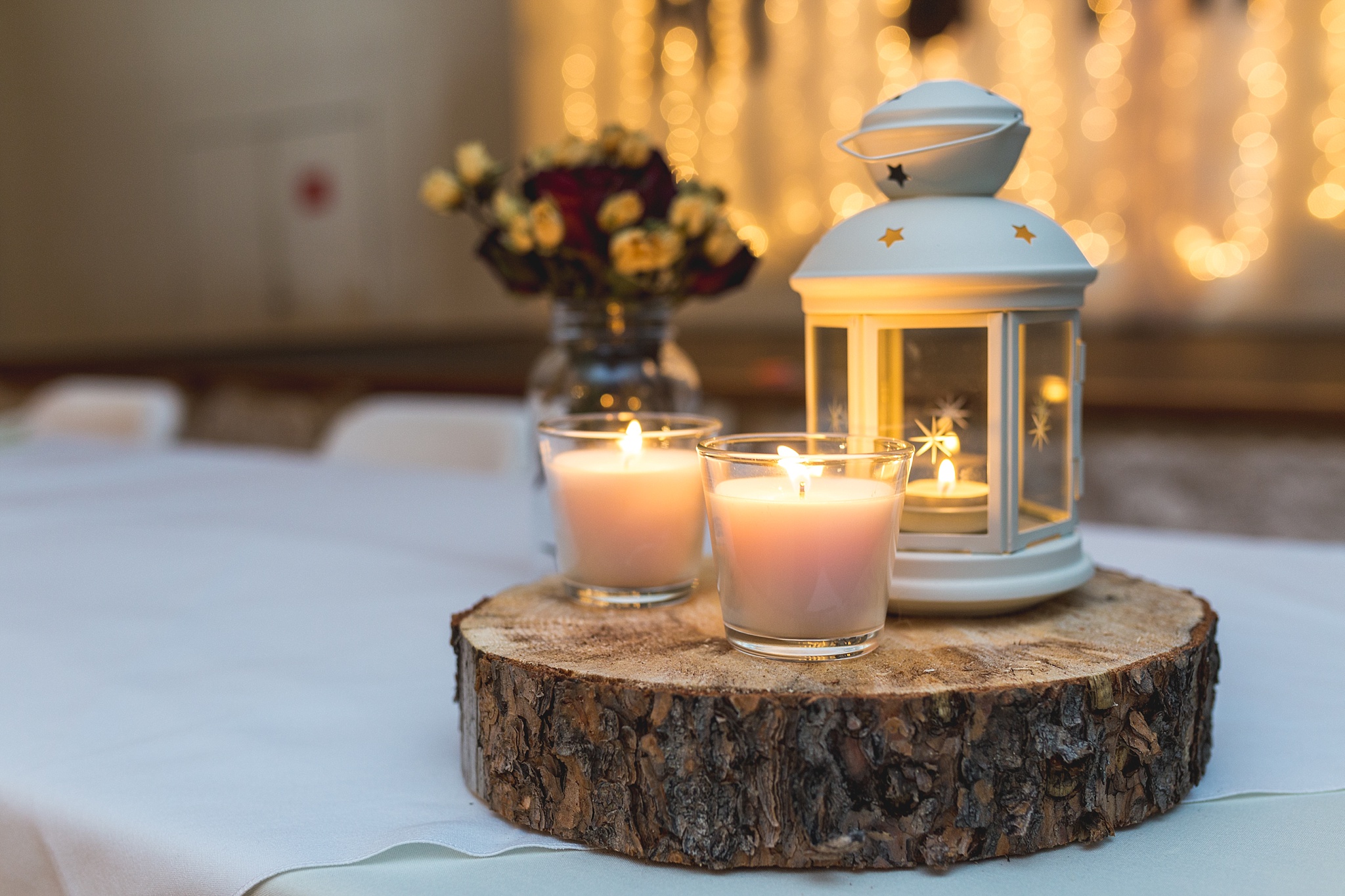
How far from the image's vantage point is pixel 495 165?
0.86m

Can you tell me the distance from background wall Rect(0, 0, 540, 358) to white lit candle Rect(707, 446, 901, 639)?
157 inches

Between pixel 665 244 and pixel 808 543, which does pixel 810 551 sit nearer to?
pixel 808 543

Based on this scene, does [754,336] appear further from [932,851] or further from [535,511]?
[932,851]

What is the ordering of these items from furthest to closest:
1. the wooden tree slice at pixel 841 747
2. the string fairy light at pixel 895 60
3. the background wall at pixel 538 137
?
the string fairy light at pixel 895 60 → the background wall at pixel 538 137 → the wooden tree slice at pixel 841 747

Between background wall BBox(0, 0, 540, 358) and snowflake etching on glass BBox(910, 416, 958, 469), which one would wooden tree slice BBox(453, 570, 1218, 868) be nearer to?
snowflake etching on glass BBox(910, 416, 958, 469)

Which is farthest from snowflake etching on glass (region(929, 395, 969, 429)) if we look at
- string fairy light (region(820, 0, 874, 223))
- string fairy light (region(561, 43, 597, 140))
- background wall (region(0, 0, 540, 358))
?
background wall (region(0, 0, 540, 358))

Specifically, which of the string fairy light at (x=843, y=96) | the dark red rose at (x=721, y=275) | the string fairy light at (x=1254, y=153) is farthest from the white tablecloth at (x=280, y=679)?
the string fairy light at (x=843, y=96)

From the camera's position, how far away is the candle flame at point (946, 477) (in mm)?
570

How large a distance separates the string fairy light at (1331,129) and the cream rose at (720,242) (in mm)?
Answer: 2686

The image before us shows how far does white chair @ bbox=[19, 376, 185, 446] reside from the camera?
2.04 m

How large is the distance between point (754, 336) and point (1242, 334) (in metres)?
1.46

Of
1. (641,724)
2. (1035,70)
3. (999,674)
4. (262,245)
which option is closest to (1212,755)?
(999,674)

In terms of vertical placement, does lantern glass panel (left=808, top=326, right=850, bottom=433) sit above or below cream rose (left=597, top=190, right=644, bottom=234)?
below

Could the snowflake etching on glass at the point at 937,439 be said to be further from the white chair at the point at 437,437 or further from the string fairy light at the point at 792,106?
the string fairy light at the point at 792,106
